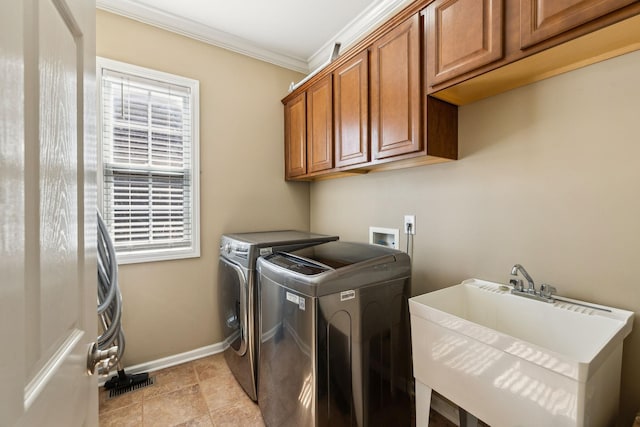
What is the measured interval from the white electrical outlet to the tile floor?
1.17 m

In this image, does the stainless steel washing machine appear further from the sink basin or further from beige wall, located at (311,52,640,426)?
beige wall, located at (311,52,640,426)

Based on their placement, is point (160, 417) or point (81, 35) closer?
point (81, 35)

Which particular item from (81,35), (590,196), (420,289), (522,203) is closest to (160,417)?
(420,289)

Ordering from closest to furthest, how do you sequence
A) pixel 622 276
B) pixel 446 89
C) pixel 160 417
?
Answer: pixel 622 276, pixel 446 89, pixel 160 417

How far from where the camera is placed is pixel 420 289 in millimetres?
1908

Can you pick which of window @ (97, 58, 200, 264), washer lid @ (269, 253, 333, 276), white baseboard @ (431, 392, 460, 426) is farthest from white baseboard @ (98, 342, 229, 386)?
white baseboard @ (431, 392, 460, 426)

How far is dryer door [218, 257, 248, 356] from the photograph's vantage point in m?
1.93

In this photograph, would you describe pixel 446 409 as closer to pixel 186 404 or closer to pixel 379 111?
pixel 186 404

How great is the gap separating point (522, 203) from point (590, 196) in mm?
254

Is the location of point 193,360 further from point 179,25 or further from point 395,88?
point 179,25

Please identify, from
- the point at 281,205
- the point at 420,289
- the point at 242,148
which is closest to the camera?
the point at 420,289

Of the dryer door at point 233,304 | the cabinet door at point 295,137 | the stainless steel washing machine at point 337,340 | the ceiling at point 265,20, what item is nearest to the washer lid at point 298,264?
the stainless steel washing machine at point 337,340

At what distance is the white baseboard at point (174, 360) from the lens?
2.15 meters

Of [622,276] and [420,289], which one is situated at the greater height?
[622,276]
